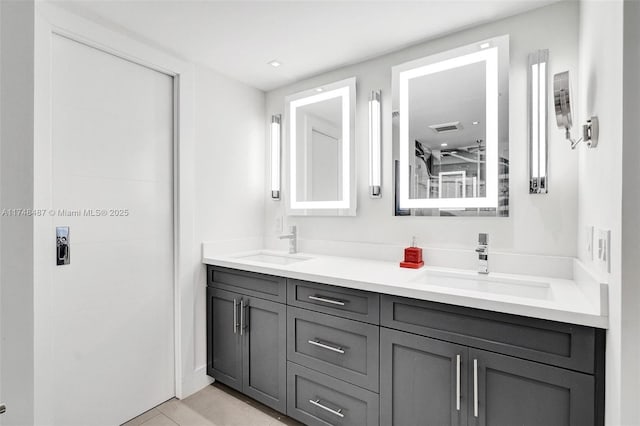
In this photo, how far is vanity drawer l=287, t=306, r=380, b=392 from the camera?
1.56 m

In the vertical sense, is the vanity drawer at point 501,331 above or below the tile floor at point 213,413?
above

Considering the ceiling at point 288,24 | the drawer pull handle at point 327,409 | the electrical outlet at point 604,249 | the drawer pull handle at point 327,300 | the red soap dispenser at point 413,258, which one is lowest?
the drawer pull handle at point 327,409

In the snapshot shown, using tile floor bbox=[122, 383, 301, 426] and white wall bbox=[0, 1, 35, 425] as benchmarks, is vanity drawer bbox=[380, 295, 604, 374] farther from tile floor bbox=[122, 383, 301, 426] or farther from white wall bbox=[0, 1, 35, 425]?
white wall bbox=[0, 1, 35, 425]

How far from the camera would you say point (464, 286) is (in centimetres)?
175

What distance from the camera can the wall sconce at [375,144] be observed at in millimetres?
2172

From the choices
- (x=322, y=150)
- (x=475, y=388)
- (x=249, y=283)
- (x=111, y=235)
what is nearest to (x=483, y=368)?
(x=475, y=388)

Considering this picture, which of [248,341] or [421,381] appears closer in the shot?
[421,381]

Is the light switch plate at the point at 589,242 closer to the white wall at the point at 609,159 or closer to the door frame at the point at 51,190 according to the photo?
the white wall at the point at 609,159

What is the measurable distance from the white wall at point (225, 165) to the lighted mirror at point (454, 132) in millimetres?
1221

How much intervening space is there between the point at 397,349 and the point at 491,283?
62cm

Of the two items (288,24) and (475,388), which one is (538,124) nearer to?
(475,388)

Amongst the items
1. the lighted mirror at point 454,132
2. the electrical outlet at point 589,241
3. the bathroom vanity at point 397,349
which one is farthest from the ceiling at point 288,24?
the bathroom vanity at point 397,349

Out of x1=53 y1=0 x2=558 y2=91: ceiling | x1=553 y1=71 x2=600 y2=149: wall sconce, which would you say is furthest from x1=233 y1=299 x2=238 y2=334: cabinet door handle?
x1=553 y1=71 x2=600 y2=149: wall sconce

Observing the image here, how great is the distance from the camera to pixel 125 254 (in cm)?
197
